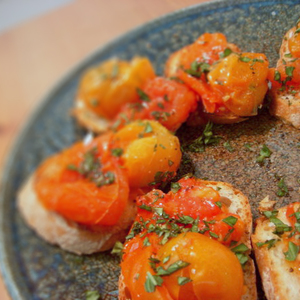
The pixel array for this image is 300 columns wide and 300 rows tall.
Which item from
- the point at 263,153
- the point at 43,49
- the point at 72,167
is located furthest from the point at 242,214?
the point at 43,49

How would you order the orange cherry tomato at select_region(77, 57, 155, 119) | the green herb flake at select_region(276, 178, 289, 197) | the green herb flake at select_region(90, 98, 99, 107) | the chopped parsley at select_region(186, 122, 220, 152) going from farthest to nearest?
1. the green herb flake at select_region(90, 98, 99, 107)
2. the orange cherry tomato at select_region(77, 57, 155, 119)
3. the chopped parsley at select_region(186, 122, 220, 152)
4. the green herb flake at select_region(276, 178, 289, 197)

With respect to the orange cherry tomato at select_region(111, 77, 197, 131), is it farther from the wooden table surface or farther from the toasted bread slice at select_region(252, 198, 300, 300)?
the wooden table surface

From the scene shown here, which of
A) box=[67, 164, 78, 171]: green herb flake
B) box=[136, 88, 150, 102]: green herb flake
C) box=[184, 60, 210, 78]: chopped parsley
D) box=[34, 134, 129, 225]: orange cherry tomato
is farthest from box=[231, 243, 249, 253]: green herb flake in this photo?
box=[67, 164, 78, 171]: green herb flake

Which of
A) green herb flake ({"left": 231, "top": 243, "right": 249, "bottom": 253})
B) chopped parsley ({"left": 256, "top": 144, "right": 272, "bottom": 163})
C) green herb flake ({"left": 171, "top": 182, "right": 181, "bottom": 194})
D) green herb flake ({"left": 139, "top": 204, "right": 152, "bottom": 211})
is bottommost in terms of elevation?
green herb flake ({"left": 231, "top": 243, "right": 249, "bottom": 253})

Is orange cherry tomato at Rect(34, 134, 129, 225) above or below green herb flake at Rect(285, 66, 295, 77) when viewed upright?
below

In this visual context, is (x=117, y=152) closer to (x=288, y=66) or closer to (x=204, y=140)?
(x=204, y=140)

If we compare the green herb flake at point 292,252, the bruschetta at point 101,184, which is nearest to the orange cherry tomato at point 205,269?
the green herb flake at point 292,252
